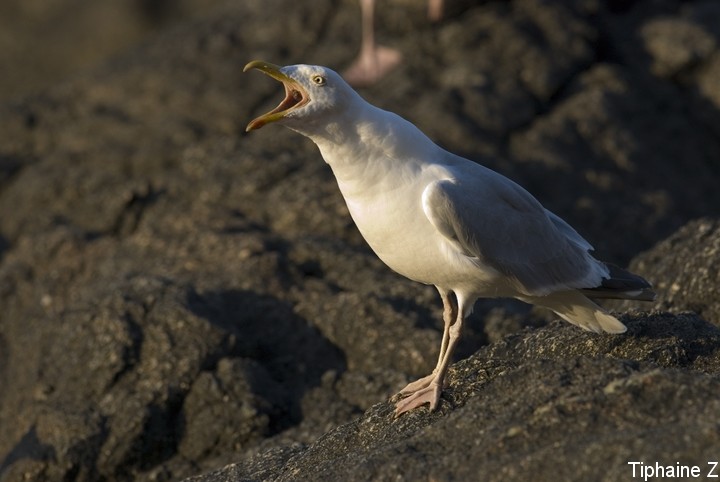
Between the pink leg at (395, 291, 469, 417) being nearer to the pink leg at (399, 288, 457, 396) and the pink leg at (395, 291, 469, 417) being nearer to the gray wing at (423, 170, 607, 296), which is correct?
the pink leg at (399, 288, 457, 396)

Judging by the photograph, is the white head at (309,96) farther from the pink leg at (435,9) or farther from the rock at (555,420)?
the pink leg at (435,9)

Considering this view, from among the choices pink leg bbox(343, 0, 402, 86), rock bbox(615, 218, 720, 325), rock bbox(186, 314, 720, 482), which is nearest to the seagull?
rock bbox(186, 314, 720, 482)

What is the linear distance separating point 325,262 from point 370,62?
3.82 metres

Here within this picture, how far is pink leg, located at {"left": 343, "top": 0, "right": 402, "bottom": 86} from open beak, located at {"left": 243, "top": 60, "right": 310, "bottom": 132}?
5790 millimetres

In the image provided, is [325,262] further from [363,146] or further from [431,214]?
[431,214]

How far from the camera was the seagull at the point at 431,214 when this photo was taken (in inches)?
212

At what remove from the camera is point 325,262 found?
8266mm

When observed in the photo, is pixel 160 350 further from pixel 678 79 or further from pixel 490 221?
pixel 678 79

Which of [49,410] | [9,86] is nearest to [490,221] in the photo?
[49,410]

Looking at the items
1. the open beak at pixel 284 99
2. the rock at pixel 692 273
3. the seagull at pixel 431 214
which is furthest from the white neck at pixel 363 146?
the rock at pixel 692 273

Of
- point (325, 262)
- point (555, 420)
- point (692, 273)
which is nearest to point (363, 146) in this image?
point (555, 420)

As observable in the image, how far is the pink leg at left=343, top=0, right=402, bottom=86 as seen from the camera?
11.4 metres

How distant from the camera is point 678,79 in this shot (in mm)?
11859

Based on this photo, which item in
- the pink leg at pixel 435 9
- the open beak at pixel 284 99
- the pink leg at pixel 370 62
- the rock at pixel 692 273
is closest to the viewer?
the open beak at pixel 284 99
